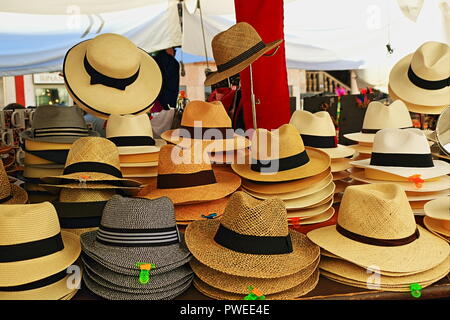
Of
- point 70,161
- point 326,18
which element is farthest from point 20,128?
point 326,18

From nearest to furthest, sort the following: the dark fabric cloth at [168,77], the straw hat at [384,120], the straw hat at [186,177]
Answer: the straw hat at [186,177], the straw hat at [384,120], the dark fabric cloth at [168,77]

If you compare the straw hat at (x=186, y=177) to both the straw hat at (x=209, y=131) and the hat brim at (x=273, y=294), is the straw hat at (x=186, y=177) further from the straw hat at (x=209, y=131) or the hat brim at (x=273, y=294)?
the hat brim at (x=273, y=294)

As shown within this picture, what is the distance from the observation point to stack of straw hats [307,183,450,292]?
1553 mm

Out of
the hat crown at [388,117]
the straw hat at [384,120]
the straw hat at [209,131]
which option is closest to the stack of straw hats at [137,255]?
the straw hat at [209,131]

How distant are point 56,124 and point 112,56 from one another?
1.61ft

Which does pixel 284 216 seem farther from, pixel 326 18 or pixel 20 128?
pixel 326 18

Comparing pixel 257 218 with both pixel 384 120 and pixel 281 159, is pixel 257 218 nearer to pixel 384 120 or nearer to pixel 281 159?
pixel 281 159

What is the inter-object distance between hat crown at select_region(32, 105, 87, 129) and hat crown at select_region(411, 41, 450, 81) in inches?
88.9

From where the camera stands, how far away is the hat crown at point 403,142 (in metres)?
2.07

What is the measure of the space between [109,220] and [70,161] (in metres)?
0.55

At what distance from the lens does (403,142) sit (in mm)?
2094

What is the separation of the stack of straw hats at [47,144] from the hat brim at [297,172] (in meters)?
0.96

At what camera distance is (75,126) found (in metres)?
2.55

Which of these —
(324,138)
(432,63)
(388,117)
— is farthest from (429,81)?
(324,138)
